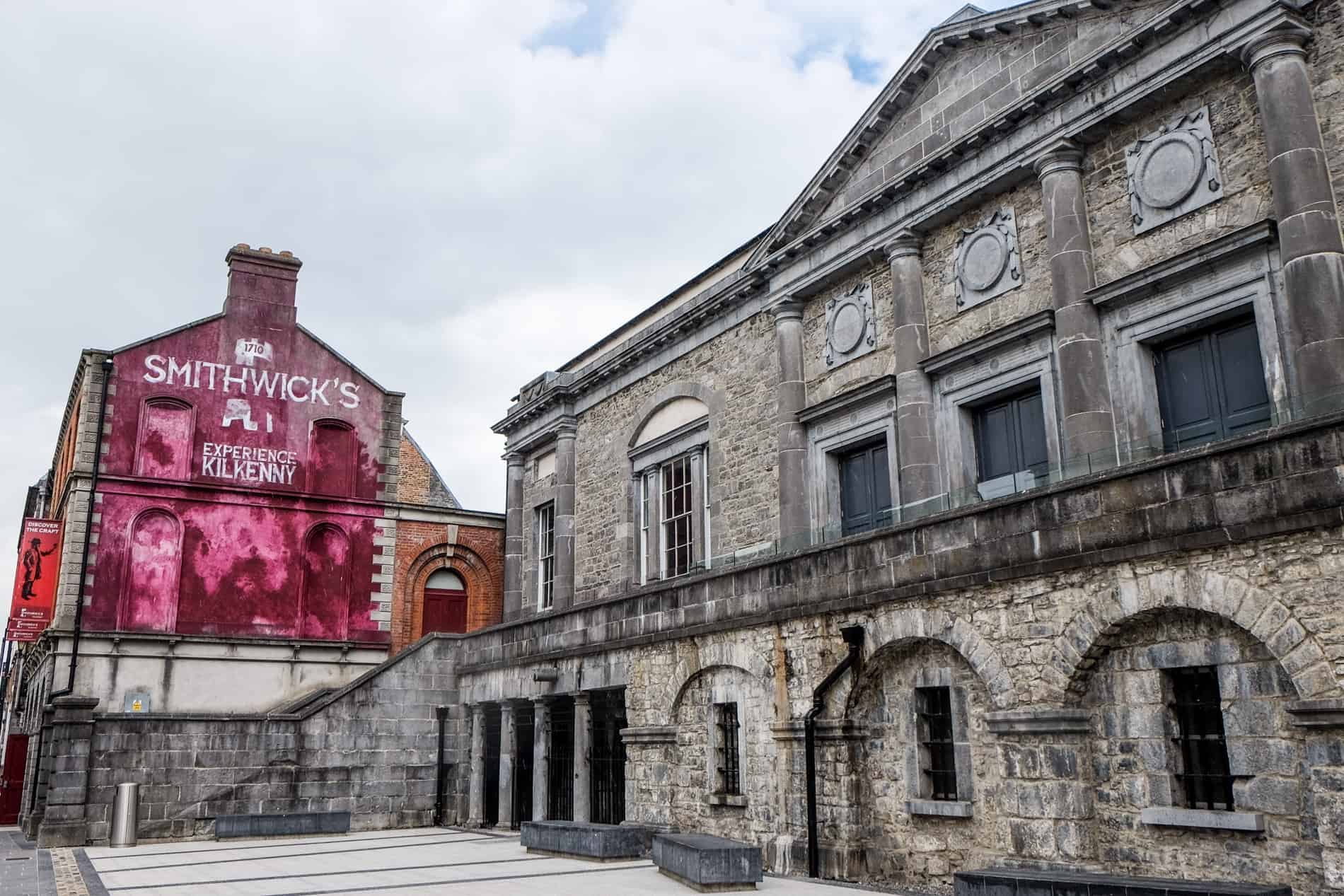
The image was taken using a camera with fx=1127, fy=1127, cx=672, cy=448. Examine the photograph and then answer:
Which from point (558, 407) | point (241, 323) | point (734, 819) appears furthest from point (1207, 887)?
point (241, 323)

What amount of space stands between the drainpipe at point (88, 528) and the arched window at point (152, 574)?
2.62 feet

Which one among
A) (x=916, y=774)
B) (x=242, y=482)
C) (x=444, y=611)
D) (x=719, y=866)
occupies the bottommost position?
(x=719, y=866)

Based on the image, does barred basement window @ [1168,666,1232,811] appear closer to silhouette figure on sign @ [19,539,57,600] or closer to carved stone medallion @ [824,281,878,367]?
carved stone medallion @ [824,281,878,367]

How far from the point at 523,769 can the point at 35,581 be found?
11.5 metres

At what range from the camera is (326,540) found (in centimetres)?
2588

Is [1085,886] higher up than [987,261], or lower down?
lower down

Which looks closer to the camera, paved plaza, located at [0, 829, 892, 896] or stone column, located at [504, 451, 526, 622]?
paved plaza, located at [0, 829, 892, 896]

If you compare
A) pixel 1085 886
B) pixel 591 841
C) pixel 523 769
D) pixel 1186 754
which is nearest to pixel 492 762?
pixel 523 769

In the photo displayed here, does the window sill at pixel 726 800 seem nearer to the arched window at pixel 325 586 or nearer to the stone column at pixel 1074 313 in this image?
the stone column at pixel 1074 313

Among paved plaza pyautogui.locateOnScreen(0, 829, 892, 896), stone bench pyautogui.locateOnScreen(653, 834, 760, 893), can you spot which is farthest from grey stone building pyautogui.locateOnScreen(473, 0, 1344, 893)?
paved plaza pyautogui.locateOnScreen(0, 829, 892, 896)

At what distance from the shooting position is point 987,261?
14812mm

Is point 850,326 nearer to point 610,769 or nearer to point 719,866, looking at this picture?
point 610,769

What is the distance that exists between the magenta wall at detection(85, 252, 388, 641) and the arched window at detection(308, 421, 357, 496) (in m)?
0.03

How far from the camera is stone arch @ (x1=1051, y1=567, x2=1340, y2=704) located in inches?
310
